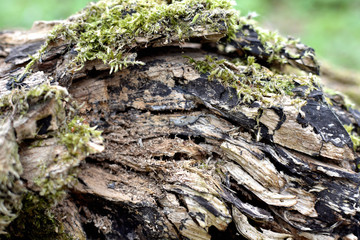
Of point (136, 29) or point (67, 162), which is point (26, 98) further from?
point (136, 29)

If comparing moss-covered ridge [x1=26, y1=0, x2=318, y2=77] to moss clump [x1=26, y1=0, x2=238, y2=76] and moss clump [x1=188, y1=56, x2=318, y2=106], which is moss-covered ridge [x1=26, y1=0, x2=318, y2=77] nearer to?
moss clump [x1=26, y1=0, x2=238, y2=76]

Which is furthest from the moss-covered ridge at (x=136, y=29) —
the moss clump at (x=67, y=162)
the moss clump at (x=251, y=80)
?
the moss clump at (x=67, y=162)

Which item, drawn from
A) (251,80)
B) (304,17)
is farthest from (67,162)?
(304,17)

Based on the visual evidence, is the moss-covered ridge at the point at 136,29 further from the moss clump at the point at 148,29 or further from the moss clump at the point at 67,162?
the moss clump at the point at 67,162

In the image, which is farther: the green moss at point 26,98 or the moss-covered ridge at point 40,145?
the green moss at point 26,98

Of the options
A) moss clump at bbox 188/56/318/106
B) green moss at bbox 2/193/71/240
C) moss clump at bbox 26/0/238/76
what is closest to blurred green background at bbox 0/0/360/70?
moss clump at bbox 188/56/318/106

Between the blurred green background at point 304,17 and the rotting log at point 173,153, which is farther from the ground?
the blurred green background at point 304,17
